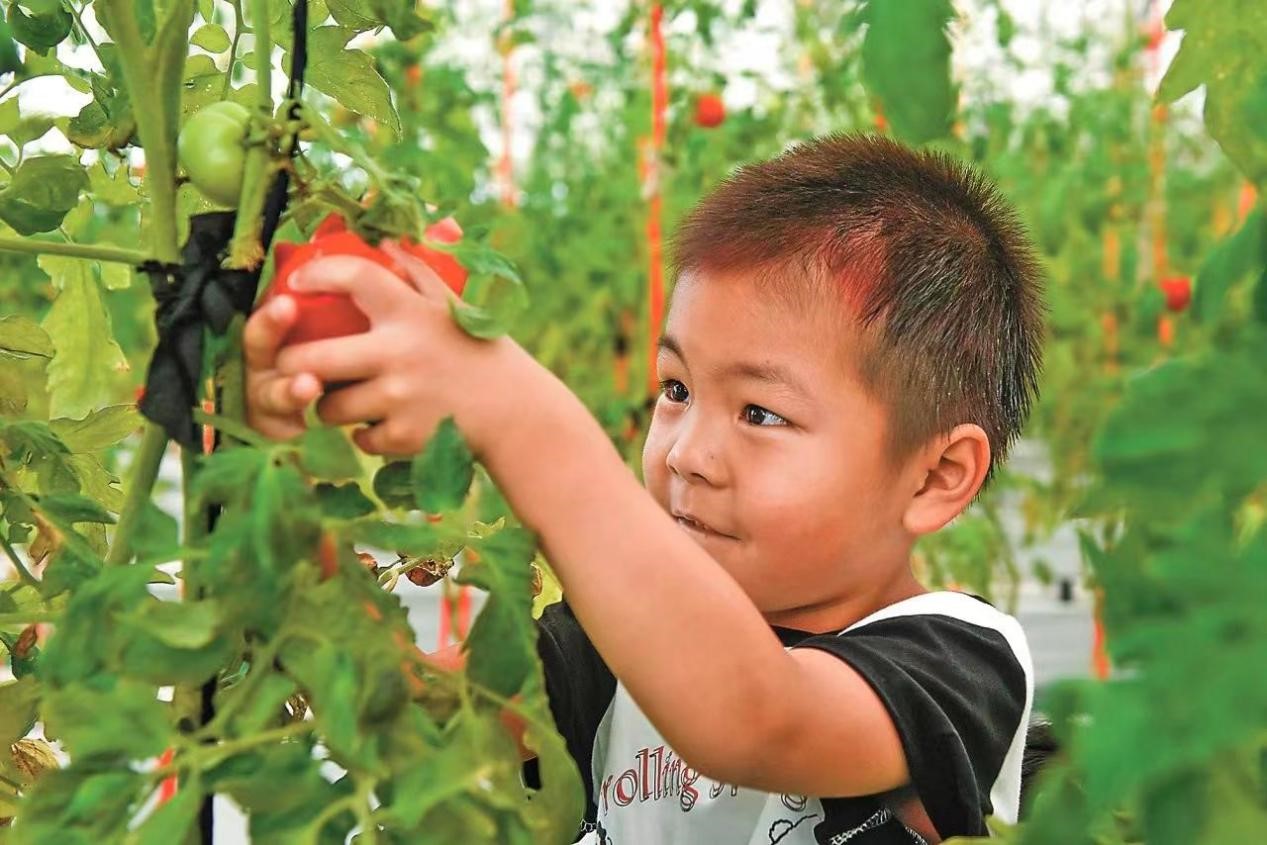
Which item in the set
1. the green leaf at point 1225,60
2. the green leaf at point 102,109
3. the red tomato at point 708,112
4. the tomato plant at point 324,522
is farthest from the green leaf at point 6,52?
the red tomato at point 708,112

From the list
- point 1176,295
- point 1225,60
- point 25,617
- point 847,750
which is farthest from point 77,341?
point 1176,295

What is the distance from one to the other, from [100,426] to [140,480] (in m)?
0.34

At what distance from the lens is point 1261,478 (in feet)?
1.42

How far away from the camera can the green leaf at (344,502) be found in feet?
2.11

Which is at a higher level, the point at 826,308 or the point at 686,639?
the point at 826,308

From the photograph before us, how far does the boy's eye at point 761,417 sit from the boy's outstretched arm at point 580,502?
1.11 ft

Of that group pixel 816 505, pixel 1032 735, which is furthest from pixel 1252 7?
pixel 1032 735

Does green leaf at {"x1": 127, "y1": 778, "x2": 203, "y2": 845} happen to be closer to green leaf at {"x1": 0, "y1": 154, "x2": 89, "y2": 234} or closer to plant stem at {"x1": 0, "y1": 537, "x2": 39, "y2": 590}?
plant stem at {"x1": 0, "y1": 537, "x2": 39, "y2": 590}

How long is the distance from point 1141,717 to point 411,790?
28 centimetres

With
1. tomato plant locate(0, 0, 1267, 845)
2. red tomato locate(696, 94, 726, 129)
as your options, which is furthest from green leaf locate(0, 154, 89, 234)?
red tomato locate(696, 94, 726, 129)

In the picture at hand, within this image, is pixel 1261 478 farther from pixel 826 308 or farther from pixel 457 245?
pixel 826 308

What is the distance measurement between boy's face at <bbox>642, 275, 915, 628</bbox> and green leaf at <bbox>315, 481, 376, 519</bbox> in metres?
0.53

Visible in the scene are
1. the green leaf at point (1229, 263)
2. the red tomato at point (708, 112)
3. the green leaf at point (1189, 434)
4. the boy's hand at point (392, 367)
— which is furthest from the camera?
the red tomato at point (708, 112)

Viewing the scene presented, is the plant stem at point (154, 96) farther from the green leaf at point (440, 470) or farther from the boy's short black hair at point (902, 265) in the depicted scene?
the boy's short black hair at point (902, 265)
